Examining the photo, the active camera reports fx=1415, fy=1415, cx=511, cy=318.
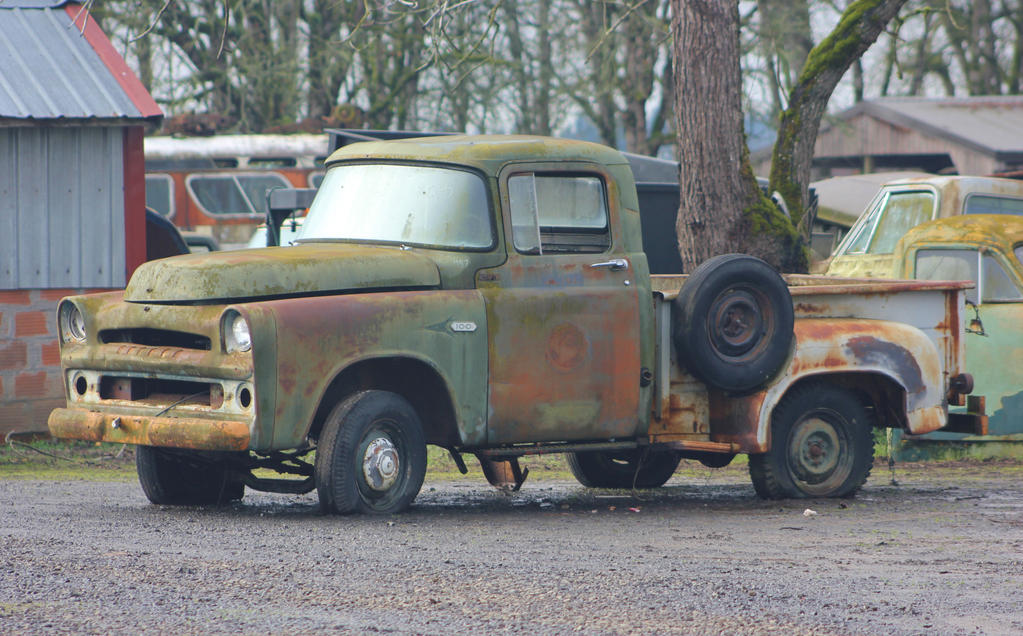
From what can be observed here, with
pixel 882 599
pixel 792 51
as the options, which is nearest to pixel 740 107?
pixel 882 599

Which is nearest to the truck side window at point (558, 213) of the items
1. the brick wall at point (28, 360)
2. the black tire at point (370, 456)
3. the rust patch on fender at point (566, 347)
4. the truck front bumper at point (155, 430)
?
the rust patch on fender at point (566, 347)

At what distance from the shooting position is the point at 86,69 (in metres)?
11.9

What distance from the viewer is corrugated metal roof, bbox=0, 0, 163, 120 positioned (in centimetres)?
1130

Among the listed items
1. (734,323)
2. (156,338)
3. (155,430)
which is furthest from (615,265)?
(155,430)

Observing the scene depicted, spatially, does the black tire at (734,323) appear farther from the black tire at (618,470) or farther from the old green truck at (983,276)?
the old green truck at (983,276)

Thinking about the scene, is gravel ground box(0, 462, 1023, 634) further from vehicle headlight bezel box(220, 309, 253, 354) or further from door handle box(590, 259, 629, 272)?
door handle box(590, 259, 629, 272)

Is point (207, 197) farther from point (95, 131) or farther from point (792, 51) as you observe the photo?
point (792, 51)

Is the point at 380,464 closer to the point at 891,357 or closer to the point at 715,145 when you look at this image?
the point at 891,357

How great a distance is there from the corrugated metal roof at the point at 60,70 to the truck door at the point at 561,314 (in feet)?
15.7

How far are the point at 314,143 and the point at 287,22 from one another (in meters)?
6.35

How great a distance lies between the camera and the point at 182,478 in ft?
26.1

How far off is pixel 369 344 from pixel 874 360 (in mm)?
3170

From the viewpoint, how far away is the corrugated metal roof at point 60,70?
11.3 meters

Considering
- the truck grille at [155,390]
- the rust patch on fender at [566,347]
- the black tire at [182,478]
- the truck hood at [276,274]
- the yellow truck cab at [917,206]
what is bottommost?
the black tire at [182,478]
